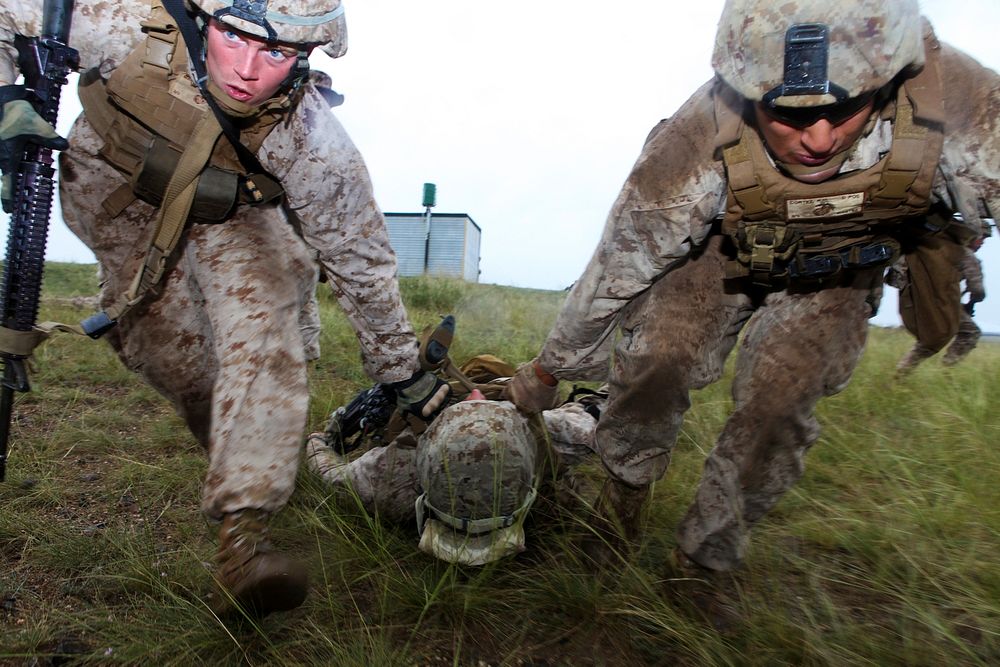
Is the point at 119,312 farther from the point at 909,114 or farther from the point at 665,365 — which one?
the point at 909,114

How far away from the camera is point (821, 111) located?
5.98 feet

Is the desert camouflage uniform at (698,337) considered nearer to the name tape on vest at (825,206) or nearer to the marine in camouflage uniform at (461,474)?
the name tape on vest at (825,206)

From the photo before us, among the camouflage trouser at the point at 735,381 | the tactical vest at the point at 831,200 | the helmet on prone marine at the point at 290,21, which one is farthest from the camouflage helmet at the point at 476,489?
the helmet on prone marine at the point at 290,21

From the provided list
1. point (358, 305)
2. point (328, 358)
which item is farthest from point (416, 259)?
point (358, 305)

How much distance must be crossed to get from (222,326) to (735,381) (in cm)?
164

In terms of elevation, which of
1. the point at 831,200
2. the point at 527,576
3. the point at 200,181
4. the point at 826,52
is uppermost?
the point at 826,52

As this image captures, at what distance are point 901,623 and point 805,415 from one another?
0.63 m

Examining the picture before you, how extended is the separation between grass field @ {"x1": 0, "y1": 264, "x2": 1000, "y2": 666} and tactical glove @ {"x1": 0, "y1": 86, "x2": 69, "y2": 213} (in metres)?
1.21

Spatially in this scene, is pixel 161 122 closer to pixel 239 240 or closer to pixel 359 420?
pixel 239 240

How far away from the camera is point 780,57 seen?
179 centimetres

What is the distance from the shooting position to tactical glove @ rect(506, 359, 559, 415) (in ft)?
8.62

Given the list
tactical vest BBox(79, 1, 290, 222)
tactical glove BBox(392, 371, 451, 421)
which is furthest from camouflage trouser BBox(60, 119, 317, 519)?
tactical glove BBox(392, 371, 451, 421)

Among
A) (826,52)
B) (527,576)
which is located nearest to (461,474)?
(527,576)

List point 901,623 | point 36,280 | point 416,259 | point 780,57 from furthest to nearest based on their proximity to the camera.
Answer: point 416,259 → point 36,280 → point 901,623 → point 780,57
